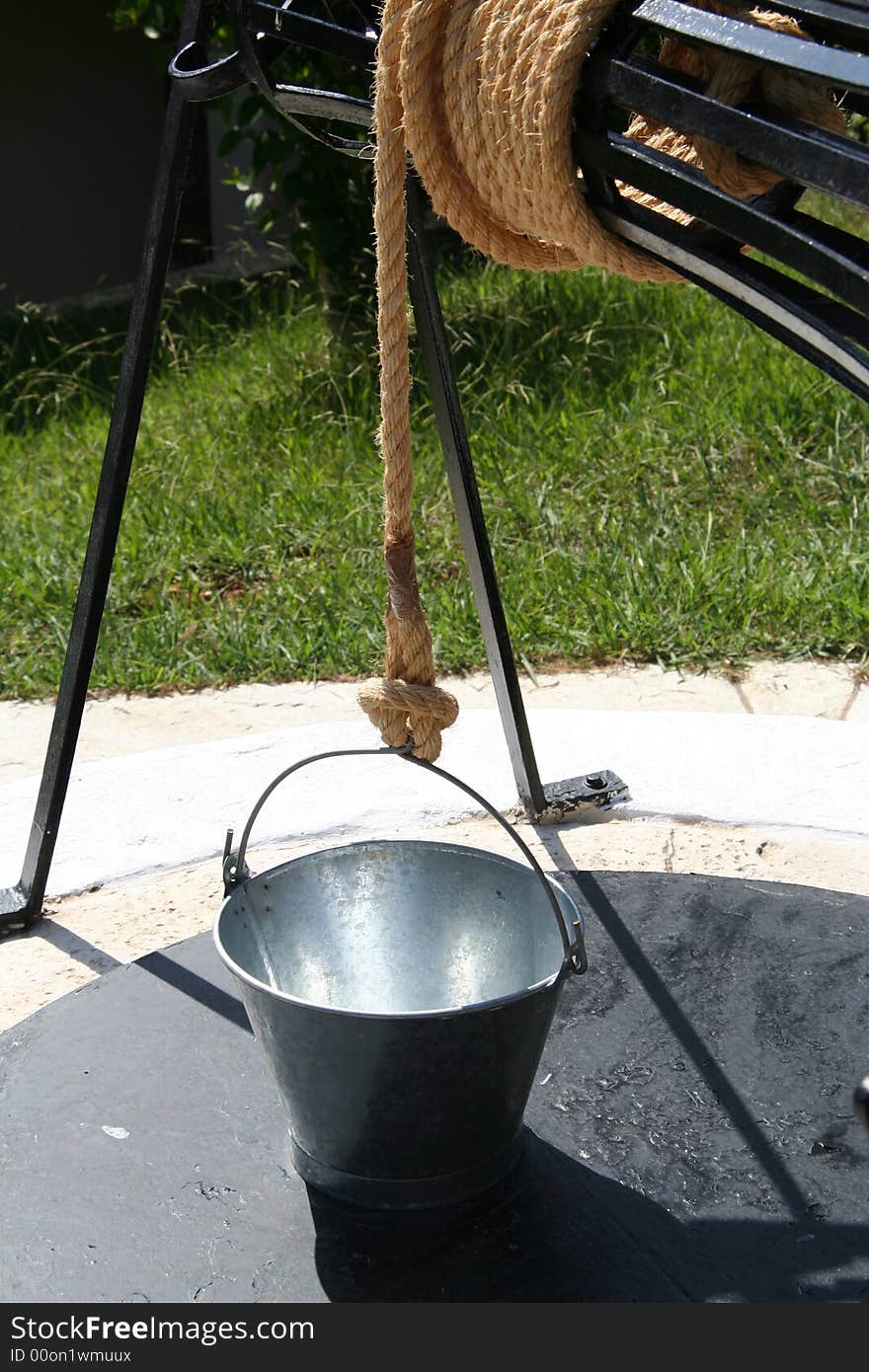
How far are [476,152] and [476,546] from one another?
2.87ft

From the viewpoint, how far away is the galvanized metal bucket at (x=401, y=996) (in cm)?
123

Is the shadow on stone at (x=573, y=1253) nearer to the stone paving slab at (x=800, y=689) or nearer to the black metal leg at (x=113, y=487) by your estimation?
the black metal leg at (x=113, y=487)

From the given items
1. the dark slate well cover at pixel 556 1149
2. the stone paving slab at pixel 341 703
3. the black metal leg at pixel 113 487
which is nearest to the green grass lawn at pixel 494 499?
the stone paving slab at pixel 341 703

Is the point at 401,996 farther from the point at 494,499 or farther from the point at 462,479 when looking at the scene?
the point at 494,499

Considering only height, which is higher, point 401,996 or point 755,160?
point 755,160

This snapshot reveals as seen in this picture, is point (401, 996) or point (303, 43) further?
point (303, 43)

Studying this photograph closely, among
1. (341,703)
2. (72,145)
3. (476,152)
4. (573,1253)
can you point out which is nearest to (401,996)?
(573,1253)

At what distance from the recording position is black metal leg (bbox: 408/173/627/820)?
6.37 ft

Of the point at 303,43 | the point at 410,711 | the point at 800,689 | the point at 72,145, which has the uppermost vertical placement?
Answer: the point at 303,43

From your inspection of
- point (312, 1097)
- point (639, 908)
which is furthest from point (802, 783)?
point (312, 1097)

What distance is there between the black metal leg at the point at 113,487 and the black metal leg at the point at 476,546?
0.98ft

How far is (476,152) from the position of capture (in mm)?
1203

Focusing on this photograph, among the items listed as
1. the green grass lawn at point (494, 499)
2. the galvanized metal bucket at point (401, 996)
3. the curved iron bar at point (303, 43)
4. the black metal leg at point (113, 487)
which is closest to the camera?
the galvanized metal bucket at point (401, 996)

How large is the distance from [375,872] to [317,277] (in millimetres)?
3453
